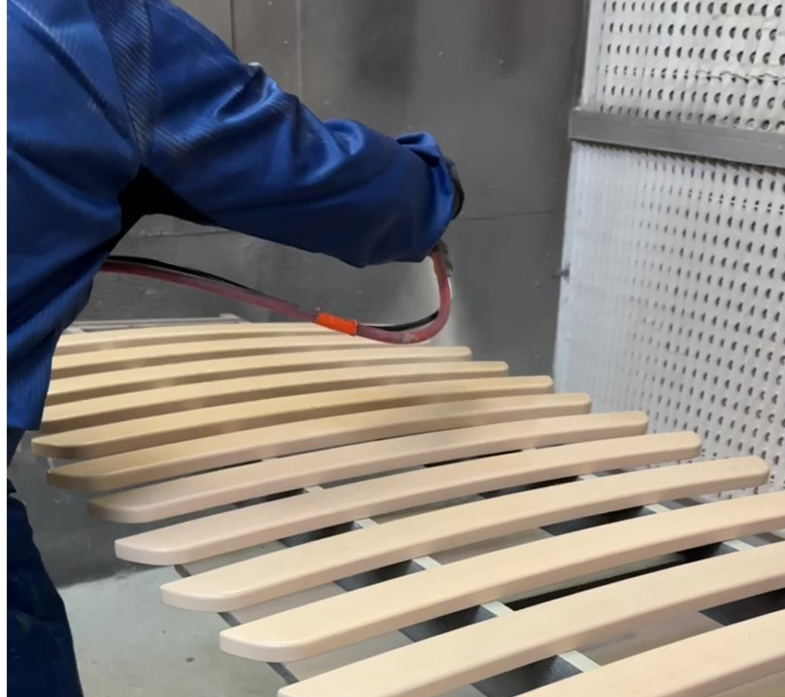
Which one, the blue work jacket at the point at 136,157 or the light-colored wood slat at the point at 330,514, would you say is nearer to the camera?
the blue work jacket at the point at 136,157

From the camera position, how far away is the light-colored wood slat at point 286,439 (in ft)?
2.86

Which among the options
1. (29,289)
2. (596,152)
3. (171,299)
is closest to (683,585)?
(29,289)

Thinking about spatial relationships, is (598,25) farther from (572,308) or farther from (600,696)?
(600,696)

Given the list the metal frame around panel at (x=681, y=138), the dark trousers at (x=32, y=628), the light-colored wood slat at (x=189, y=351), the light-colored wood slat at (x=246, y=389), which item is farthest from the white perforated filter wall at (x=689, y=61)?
the dark trousers at (x=32, y=628)

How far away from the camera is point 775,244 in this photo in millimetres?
1396

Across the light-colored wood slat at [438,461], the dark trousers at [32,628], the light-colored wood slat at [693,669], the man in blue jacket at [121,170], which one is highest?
the man in blue jacket at [121,170]

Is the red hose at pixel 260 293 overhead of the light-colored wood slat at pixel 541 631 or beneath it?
overhead

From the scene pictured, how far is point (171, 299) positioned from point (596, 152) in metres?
0.87

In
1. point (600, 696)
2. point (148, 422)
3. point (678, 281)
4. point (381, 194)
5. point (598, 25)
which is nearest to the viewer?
point (600, 696)

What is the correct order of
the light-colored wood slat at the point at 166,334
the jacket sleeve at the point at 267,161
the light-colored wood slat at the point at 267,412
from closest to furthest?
1. the jacket sleeve at the point at 267,161
2. the light-colored wood slat at the point at 267,412
3. the light-colored wood slat at the point at 166,334

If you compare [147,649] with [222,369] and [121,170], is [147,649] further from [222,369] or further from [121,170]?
[121,170]

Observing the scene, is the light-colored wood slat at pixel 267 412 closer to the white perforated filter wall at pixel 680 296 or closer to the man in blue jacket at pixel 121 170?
the man in blue jacket at pixel 121 170

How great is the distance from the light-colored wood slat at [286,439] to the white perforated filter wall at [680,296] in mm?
462

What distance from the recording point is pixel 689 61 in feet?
5.04
